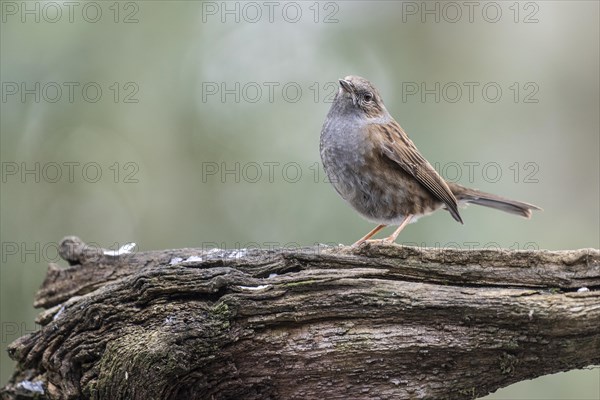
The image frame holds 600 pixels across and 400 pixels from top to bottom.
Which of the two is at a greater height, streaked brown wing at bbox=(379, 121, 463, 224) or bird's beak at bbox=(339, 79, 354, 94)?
bird's beak at bbox=(339, 79, 354, 94)

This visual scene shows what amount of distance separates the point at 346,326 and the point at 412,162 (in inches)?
75.7

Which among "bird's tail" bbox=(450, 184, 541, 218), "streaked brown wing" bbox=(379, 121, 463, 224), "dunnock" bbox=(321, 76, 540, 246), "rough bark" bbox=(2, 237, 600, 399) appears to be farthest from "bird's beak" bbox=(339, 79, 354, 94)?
"rough bark" bbox=(2, 237, 600, 399)

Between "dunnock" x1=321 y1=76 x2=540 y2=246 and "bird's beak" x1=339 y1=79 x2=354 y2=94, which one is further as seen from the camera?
"bird's beak" x1=339 y1=79 x2=354 y2=94

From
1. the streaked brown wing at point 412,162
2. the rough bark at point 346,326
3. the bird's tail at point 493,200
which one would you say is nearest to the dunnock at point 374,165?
the streaked brown wing at point 412,162

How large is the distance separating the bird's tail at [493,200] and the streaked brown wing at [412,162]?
560mm

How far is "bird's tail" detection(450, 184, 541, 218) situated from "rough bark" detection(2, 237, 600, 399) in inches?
83.8

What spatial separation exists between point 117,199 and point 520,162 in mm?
5045

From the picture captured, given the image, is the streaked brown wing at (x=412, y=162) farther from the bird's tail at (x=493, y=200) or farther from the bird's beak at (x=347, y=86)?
the bird's tail at (x=493, y=200)

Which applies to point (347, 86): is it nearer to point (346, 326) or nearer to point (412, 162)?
point (412, 162)

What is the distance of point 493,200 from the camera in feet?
21.2

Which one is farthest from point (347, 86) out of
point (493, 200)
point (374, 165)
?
point (493, 200)

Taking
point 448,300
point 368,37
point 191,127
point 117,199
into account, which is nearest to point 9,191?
point 117,199

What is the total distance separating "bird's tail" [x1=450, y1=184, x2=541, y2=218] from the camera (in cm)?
638

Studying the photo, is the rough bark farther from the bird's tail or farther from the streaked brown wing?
the bird's tail
